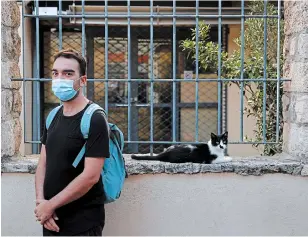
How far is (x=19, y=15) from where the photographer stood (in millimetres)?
4230

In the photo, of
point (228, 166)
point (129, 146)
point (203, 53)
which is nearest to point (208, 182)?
point (228, 166)

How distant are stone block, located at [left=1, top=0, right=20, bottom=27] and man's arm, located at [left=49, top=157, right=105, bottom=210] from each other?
1.60 m

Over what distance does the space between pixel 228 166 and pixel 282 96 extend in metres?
0.86

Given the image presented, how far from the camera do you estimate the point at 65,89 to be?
306 centimetres

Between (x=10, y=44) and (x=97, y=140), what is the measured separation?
5.06ft

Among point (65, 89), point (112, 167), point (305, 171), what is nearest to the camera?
point (65, 89)

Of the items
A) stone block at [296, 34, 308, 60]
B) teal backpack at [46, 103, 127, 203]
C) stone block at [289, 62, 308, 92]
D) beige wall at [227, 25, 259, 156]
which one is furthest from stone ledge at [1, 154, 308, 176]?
beige wall at [227, 25, 259, 156]

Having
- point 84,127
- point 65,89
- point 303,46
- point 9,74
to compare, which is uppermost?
point 303,46

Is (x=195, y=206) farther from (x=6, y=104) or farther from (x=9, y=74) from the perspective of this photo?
(x=9, y=74)

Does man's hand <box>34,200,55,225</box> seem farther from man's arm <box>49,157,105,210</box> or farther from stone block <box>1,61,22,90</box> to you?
stone block <box>1,61,22,90</box>

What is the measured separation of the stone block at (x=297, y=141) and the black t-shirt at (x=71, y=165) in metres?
1.65

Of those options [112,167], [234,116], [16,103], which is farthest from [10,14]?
[234,116]

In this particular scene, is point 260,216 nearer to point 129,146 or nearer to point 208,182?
point 208,182

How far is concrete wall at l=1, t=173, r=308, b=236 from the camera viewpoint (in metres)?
3.93
